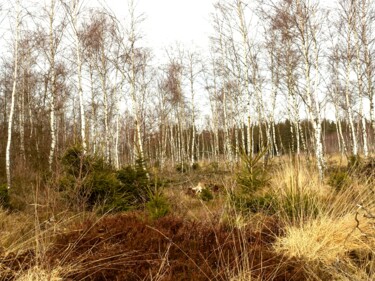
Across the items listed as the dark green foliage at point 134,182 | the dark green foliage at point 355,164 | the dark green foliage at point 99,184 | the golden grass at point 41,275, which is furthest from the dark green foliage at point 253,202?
the golden grass at point 41,275

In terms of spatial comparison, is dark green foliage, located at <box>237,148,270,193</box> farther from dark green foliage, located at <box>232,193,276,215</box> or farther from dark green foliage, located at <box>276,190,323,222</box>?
dark green foliage, located at <box>276,190,323,222</box>

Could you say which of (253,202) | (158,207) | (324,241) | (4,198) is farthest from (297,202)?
(4,198)

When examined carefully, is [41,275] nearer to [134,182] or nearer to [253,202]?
[253,202]

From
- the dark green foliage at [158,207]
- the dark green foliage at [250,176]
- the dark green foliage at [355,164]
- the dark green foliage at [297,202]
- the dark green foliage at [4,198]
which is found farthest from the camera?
the dark green foliage at [4,198]

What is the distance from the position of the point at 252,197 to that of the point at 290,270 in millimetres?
2760

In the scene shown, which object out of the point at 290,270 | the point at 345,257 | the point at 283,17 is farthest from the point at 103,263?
the point at 283,17

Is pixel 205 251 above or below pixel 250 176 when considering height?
below

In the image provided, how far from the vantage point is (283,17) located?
388 inches

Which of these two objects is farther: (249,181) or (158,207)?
(249,181)

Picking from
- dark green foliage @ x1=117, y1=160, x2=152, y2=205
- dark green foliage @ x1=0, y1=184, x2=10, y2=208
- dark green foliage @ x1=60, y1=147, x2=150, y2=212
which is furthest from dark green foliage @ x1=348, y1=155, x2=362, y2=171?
dark green foliage @ x1=0, y1=184, x2=10, y2=208

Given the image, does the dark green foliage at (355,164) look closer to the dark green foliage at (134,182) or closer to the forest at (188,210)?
the forest at (188,210)

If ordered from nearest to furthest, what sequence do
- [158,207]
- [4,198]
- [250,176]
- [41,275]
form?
1. [41,275]
2. [158,207]
3. [250,176]
4. [4,198]

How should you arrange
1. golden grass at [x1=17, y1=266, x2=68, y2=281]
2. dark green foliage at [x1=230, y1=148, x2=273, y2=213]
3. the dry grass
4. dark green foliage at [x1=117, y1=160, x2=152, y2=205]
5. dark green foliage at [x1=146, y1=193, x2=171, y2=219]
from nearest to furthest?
golden grass at [x1=17, y1=266, x2=68, y2=281]
the dry grass
dark green foliage at [x1=146, y1=193, x2=171, y2=219]
dark green foliage at [x1=230, y1=148, x2=273, y2=213]
dark green foliage at [x1=117, y1=160, x2=152, y2=205]

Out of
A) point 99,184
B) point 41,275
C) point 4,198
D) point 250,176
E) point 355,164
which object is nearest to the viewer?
point 41,275
